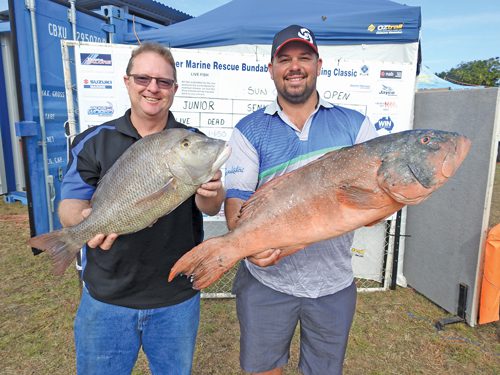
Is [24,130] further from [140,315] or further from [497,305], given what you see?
[497,305]

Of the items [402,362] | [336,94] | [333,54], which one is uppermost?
[333,54]

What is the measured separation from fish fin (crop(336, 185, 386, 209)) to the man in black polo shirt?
0.71m

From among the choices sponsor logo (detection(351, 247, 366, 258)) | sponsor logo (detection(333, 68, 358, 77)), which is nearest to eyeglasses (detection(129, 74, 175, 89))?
sponsor logo (detection(333, 68, 358, 77))

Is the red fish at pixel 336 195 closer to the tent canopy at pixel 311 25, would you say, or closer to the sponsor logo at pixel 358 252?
the sponsor logo at pixel 358 252

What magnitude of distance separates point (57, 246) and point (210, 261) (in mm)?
851

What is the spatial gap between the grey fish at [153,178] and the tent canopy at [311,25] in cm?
432

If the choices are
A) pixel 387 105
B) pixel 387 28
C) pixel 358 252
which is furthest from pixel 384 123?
pixel 358 252

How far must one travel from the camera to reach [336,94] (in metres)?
4.66

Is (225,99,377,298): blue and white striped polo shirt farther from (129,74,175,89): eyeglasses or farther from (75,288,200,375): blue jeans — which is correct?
(75,288,200,375): blue jeans

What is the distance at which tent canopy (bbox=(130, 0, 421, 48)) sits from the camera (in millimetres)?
5348

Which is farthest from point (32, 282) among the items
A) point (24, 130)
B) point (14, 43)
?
point (14, 43)

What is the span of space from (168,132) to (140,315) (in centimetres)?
113

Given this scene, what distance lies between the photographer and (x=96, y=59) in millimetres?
4090

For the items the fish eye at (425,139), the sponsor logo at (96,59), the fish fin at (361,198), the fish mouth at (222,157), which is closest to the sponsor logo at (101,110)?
the sponsor logo at (96,59)
